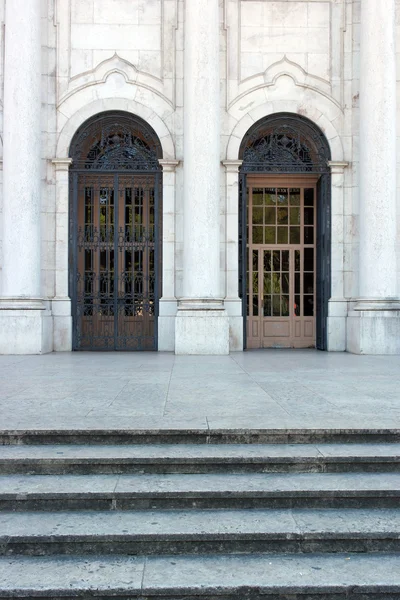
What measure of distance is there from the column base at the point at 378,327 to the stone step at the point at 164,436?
899cm

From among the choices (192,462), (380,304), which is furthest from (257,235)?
(192,462)

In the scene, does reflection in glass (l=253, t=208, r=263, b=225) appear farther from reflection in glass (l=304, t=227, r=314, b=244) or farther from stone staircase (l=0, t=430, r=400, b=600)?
stone staircase (l=0, t=430, r=400, b=600)

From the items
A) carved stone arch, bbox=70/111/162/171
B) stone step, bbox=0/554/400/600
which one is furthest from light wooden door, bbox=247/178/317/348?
stone step, bbox=0/554/400/600

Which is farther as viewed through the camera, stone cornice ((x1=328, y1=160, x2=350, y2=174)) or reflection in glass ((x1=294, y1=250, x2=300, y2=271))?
reflection in glass ((x1=294, y1=250, x2=300, y2=271))

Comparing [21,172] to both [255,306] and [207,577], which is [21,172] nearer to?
[255,306]

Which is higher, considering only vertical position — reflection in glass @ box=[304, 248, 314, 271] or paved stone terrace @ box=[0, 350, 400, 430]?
reflection in glass @ box=[304, 248, 314, 271]

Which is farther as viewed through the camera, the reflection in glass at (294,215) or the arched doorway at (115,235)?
the reflection in glass at (294,215)

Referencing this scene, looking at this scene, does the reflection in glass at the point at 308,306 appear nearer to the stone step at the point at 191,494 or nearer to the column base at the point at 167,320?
the column base at the point at 167,320

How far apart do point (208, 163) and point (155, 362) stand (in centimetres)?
489

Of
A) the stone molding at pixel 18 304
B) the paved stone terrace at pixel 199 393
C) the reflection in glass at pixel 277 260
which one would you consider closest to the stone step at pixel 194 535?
the paved stone terrace at pixel 199 393

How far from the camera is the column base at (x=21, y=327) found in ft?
44.9

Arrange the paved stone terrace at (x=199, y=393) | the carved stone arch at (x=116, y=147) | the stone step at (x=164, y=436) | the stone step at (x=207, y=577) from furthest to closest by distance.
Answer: the carved stone arch at (x=116, y=147)
the paved stone terrace at (x=199, y=393)
the stone step at (x=164, y=436)
the stone step at (x=207, y=577)

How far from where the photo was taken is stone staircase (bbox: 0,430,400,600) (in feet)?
12.0

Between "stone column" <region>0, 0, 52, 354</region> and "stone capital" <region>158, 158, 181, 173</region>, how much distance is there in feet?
9.77
